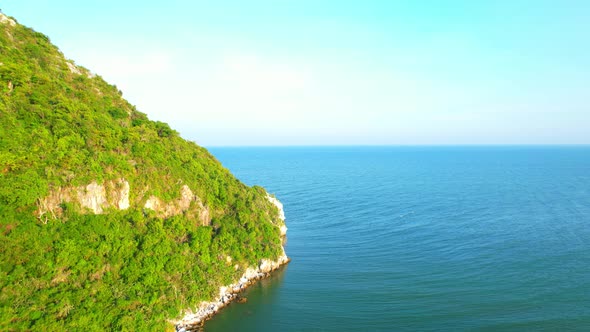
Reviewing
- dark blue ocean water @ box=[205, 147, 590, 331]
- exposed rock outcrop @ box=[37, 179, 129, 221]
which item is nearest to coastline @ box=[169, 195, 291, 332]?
dark blue ocean water @ box=[205, 147, 590, 331]

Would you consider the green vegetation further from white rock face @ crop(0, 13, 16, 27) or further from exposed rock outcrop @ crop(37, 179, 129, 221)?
white rock face @ crop(0, 13, 16, 27)

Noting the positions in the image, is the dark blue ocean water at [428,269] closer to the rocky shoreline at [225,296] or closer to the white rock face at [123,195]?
the rocky shoreline at [225,296]

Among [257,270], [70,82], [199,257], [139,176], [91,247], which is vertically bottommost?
[257,270]

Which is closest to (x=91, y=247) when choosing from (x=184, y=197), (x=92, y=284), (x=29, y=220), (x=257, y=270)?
(x=92, y=284)

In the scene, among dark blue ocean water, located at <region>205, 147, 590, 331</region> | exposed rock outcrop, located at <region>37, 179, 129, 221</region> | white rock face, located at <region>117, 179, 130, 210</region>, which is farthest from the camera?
white rock face, located at <region>117, 179, 130, 210</region>

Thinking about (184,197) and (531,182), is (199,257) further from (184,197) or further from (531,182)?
(531,182)

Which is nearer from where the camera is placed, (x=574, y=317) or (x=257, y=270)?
(x=574, y=317)
